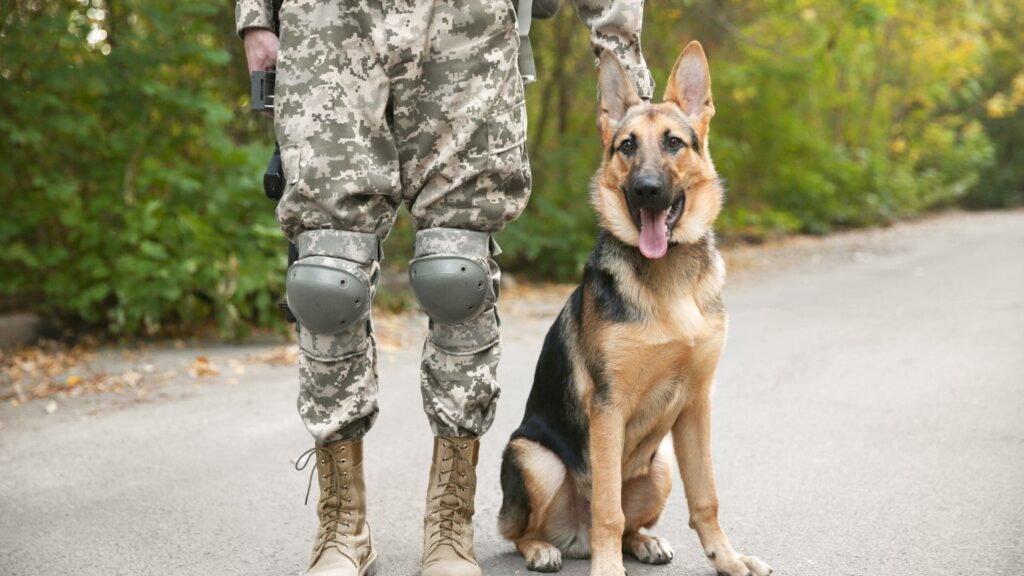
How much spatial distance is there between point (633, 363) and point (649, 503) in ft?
1.75

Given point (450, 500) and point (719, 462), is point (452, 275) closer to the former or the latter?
point (450, 500)

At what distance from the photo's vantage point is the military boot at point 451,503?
283 cm

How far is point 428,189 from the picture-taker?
274 centimetres

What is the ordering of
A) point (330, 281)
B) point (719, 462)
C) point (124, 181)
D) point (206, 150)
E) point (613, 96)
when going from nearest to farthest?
point (330, 281) < point (613, 96) < point (719, 462) < point (124, 181) < point (206, 150)

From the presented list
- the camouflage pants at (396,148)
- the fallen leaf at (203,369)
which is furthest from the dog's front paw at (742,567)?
the fallen leaf at (203,369)

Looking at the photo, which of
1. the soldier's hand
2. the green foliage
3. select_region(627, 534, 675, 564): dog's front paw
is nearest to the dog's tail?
select_region(627, 534, 675, 564): dog's front paw

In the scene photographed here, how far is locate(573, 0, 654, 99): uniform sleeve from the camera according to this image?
288 centimetres

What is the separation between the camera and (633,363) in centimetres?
271

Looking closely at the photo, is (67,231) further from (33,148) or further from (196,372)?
(196,372)

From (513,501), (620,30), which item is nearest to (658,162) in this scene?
(620,30)

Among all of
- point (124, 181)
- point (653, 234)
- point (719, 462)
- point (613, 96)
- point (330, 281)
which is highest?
point (613, 96)

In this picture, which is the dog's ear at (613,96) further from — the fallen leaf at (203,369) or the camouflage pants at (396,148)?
the fallen leaf at (203,369)

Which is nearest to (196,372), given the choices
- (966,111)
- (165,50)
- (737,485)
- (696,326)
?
(165,50)

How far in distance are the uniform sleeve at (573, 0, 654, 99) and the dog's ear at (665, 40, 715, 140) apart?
9cm
